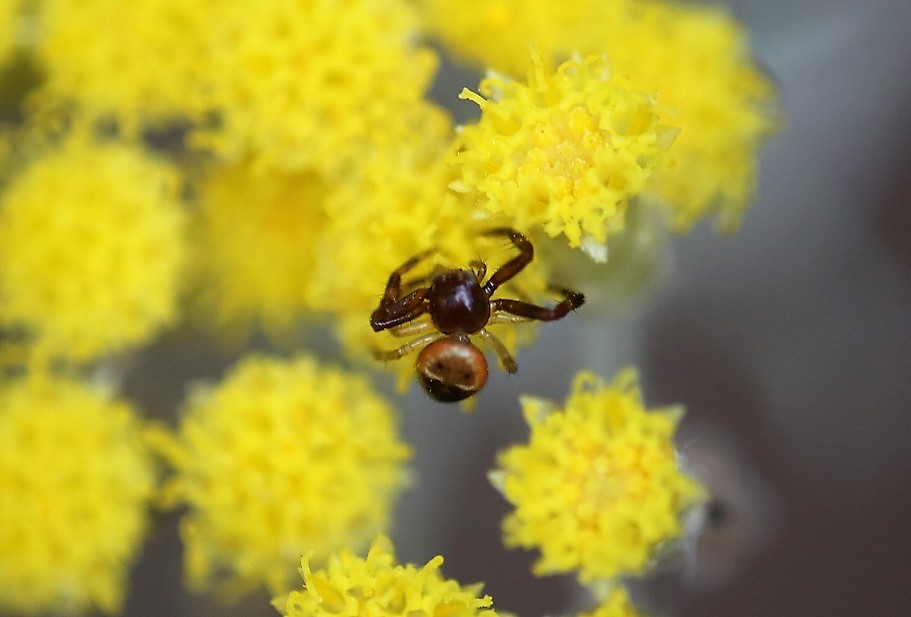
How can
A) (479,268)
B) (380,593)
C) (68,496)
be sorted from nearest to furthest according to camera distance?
(380,593) < (479,268) < (68,496)

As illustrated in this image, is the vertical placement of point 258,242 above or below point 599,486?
above

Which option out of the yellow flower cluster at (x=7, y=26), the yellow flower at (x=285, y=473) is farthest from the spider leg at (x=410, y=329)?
the yellow flower cluster at (x=7, y=26)

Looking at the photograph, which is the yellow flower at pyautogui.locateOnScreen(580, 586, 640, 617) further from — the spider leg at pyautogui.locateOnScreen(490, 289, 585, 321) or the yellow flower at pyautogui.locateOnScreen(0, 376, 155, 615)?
the yellow flower at pyautogui.locateOnScreen(0, 376, 155, 615)

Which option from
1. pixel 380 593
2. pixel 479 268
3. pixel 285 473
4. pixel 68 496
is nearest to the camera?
pixel 380 593

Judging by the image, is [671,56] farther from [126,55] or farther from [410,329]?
[126,55]

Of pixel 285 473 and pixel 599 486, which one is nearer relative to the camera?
pixel 599 486

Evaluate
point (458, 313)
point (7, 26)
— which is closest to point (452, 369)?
point (458, 313)

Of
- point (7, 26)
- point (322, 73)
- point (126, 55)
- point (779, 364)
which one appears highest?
point (7, 26)
